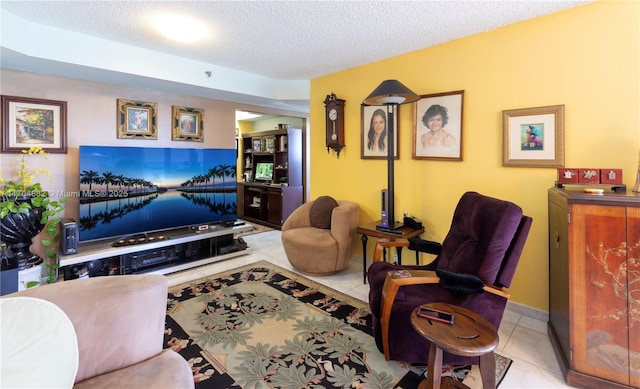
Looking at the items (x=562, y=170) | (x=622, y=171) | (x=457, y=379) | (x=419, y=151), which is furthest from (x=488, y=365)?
(x=419, y=151)

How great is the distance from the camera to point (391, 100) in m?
2.86

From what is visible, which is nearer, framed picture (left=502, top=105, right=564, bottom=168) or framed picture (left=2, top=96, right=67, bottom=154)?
framed picture (left=502, top=105, right=564, bottom=168)

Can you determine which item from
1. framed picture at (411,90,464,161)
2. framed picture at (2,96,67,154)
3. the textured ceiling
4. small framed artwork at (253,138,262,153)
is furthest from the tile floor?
small framed artwork at (253,138,262,153)

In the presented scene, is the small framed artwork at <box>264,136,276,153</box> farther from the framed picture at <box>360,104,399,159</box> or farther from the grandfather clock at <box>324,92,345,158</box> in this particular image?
the framed picture at <box>360,104,399,159</box>

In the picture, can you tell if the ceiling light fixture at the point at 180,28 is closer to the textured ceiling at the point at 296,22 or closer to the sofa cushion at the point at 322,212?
the textured ceiling at the point at 296,22

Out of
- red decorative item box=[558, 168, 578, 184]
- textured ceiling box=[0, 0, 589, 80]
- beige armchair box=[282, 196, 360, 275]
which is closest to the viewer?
red decorative item box=[558, 168, 578, 184]

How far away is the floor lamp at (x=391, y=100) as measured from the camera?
9.01ft

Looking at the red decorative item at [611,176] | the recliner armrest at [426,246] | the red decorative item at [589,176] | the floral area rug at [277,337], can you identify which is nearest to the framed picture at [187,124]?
the floral area rug at [277,337]

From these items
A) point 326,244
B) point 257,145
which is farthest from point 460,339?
point 257,145

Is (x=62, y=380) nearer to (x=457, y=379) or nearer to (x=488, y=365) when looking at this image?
(x=488, y=365)

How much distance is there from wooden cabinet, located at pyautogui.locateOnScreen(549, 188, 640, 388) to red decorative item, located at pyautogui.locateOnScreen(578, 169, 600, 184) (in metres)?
0.32

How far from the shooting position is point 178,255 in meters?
3.72

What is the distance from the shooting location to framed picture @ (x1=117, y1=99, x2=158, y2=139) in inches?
146

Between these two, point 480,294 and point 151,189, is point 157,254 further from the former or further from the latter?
point 480,294
